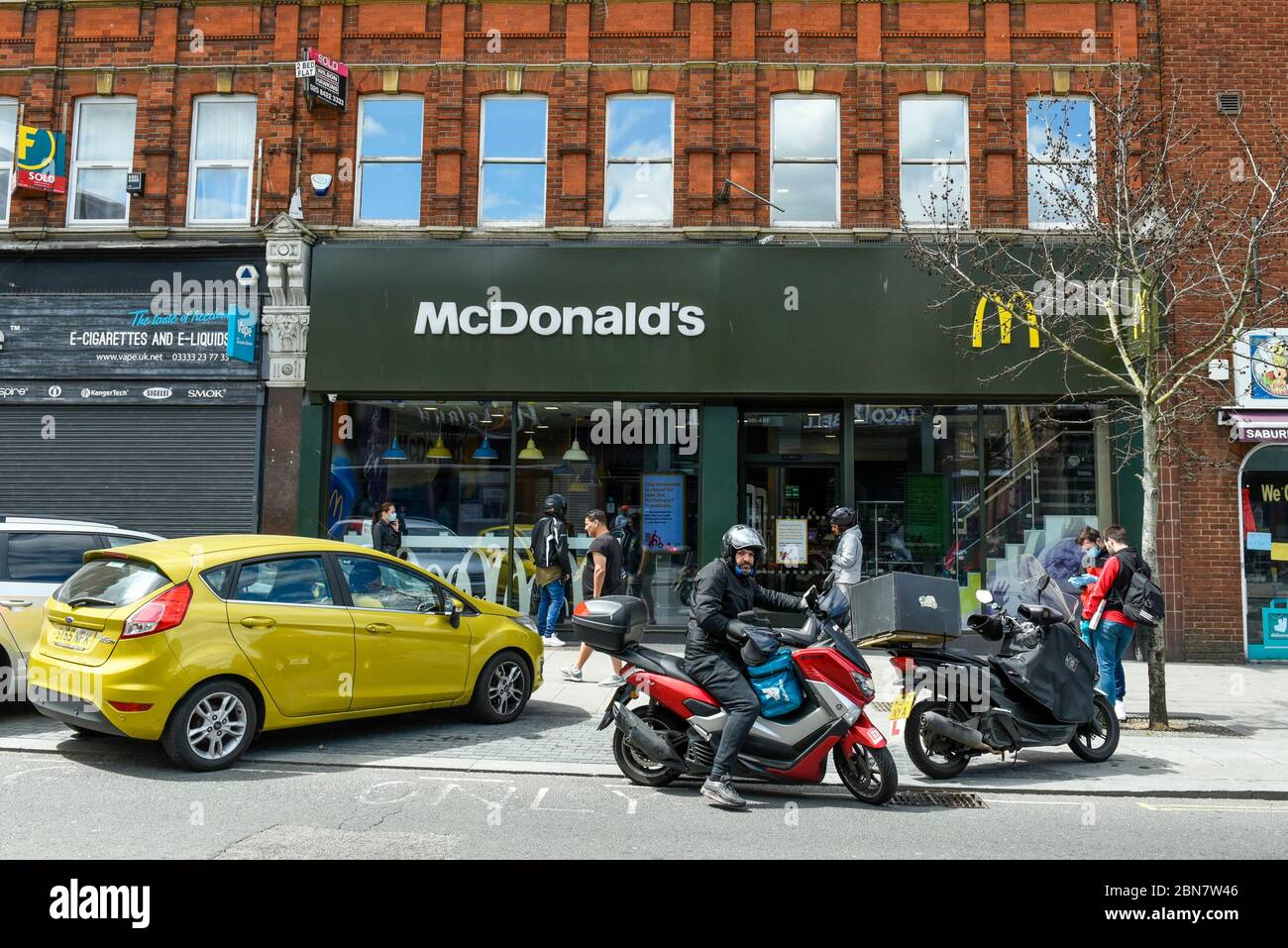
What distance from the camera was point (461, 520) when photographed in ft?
44.5

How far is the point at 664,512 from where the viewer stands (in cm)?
1331

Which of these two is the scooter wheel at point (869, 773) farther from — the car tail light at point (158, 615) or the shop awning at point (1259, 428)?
the shop awning at point (1259, 428)

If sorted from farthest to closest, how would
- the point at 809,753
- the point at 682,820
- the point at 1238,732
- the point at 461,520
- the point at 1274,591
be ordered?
the point at 461,520 → the point at 1274,591 → the point at 1238,732 → the point at 809,753 → the point at 682,820

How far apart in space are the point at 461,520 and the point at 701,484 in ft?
11.8

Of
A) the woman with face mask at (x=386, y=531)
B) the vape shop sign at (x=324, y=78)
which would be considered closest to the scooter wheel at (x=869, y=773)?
the woman with face mask at (x=386, y=531)

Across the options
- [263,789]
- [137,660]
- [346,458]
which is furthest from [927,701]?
[346,458]

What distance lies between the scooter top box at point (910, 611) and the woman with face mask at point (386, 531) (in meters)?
7.74

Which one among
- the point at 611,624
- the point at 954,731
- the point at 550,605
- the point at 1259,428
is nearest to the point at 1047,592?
Answer: the point at 954,731

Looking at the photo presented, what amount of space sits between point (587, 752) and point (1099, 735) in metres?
4.16

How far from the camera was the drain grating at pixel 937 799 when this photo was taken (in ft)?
20.1

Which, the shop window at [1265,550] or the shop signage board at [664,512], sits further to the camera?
the shop signage board at [664,512]

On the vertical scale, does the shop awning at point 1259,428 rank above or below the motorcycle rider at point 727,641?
above

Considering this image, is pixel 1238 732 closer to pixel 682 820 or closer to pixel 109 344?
pixel 682 820

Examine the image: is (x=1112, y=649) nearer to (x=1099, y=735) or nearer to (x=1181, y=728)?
(x=1181, y=728)
